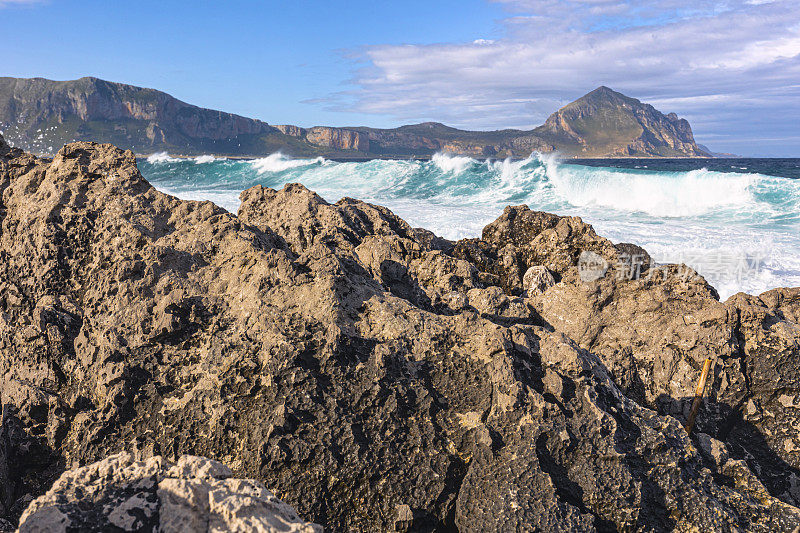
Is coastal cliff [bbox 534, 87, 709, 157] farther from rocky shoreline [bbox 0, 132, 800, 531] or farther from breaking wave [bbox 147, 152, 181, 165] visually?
rocky shoreline [bbox 0, 132, 800, 531]

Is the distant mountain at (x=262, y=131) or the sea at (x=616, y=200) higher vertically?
the distant mountain at (x=262, y=131)

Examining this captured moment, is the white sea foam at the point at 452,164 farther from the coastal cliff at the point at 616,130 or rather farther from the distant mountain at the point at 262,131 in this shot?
the coastal cliff at the point at 616,130

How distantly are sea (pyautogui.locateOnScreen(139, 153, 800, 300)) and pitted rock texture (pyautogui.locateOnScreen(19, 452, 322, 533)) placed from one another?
9.28 metres

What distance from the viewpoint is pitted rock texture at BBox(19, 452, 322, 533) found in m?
1.42

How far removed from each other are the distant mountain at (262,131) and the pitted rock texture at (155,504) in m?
117

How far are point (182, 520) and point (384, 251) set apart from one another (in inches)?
105

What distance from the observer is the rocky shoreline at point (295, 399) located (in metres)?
2.18

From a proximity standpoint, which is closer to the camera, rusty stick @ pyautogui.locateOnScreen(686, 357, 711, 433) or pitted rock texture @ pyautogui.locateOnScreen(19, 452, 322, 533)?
pitted rock texture @ pyautogui.locateOnScreen(19, 452, 322, 533)

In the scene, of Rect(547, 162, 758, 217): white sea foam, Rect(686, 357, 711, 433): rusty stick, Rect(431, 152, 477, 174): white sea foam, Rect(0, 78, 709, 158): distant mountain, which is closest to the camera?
Rect(686, 357, 711, 433): rusty stick

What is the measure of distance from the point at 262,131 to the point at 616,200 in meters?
131

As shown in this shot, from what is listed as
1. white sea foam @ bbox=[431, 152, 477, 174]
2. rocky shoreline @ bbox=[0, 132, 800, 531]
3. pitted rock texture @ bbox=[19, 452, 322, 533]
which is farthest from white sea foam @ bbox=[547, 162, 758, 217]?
pitted rock texture @ bbox=[19, 452, 322, 533]

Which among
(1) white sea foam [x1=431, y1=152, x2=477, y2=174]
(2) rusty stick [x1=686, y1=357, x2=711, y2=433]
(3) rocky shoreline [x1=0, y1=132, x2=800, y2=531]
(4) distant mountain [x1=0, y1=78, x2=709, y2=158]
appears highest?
(4) distant mountain [x1=0, y1=78, x2=709, y2=158]

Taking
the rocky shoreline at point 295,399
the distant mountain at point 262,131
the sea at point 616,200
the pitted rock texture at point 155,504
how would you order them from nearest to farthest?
the pitted rock texture at point 155,504 → the rocky shoreline at point 295,399 → the sea at point 616,200 → the distant mountain at point 262,131

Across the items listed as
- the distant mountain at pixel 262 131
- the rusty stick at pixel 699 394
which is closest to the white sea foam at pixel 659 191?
the rusty stick at pixel 699 394
